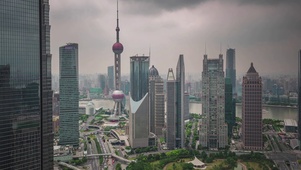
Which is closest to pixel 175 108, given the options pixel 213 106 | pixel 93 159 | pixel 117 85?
pixel 213 106

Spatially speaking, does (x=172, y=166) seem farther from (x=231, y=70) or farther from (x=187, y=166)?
(x=231, y=70)

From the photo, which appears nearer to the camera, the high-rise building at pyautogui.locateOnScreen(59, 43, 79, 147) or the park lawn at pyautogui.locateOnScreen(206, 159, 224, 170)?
the park lawn at pyautogui.locateOnScreen(206, 159, 224, 170)

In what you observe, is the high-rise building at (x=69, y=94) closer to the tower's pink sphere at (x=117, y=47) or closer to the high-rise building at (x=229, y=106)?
A: the tower's pink sphere at (x=117, y=47)

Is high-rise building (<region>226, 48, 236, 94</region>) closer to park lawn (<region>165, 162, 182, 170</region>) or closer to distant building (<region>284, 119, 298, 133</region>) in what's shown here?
distant building (<region>284, 119, 298, 133</region>)

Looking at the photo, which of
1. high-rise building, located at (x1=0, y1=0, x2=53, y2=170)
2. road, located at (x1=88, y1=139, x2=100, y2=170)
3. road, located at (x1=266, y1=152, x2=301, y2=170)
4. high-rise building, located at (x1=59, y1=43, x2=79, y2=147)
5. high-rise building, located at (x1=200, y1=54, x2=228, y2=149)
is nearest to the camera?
high-rise building, located at (x1=0, y1=0, x2=53, y2=170)

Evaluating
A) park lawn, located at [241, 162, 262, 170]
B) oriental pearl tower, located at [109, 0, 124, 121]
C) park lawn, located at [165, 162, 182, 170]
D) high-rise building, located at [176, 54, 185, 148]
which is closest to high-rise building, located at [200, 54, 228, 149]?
high-rise building, located at [176, 54, 185, 148]

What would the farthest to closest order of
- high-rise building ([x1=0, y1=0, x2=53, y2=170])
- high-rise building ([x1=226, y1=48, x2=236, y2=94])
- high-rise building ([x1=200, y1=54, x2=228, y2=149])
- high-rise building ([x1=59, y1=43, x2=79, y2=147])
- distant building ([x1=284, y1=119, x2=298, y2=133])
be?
high-rise building ([x1=226, y1=48, x2=236, y2=94]) < high-rise building ([x1=59, y1=43, x2=79, y2=147]) < high-rise building ([x1=200, y1=54, x2=228, y2=149]) < distant building ([x1=284, y1=119, x2=298, y2=133]) < high-rise building ([x1=0, y1=0, x2=53, y2=170])
